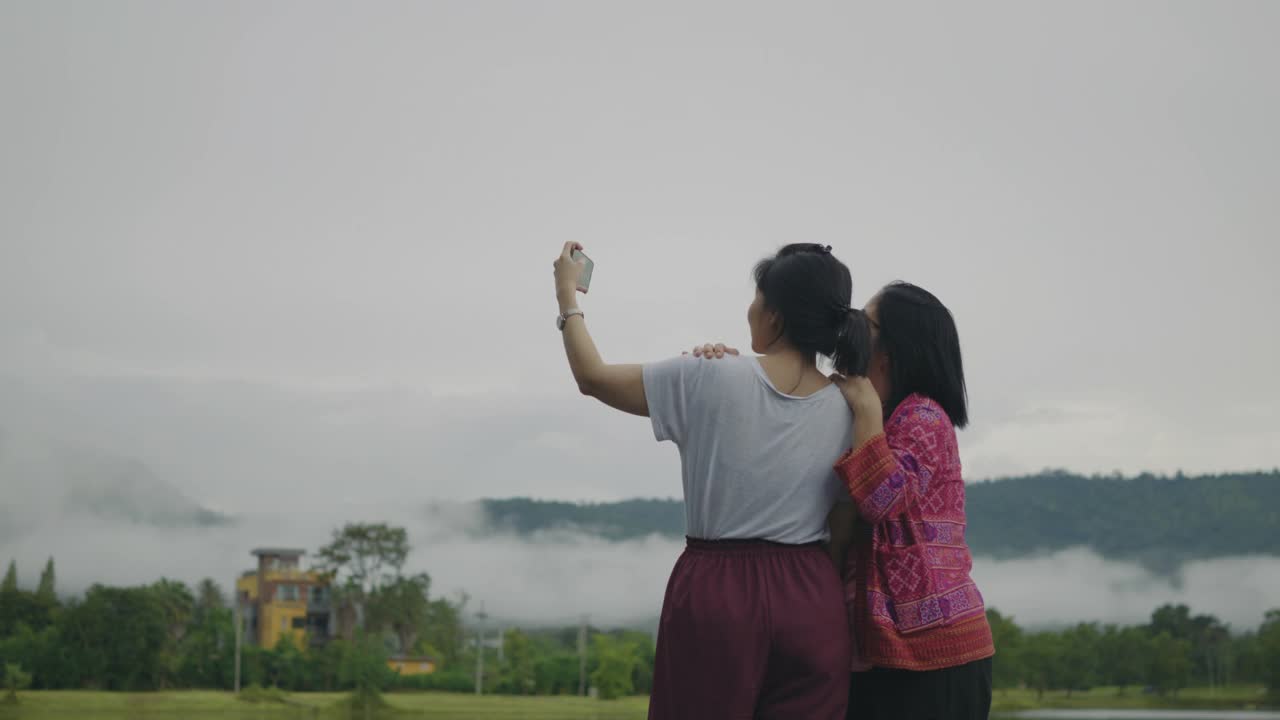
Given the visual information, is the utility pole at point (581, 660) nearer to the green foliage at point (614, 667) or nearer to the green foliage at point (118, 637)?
the green foliage at point (614, 667)

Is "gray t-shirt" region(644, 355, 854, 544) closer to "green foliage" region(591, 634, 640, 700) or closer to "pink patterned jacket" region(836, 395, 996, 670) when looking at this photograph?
"pink patterned jacket" region(836, 395, 996, 670)

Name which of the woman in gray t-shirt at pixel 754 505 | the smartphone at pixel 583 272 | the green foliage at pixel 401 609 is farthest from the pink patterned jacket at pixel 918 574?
the green foliage at pixel 401 609

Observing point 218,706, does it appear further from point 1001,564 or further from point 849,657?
→ point 1001,564

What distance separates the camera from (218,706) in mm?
27734

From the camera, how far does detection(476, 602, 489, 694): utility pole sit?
3048 centimetres

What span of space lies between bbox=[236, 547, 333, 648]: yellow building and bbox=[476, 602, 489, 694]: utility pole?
197 inches

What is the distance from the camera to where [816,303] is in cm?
222

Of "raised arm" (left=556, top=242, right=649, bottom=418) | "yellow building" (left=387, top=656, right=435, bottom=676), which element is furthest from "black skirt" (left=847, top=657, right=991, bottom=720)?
"yellow building" (left=387, top=656, right=435, bottom=676)

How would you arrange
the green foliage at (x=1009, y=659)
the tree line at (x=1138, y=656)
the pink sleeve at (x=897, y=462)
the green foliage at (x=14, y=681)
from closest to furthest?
the pink sleeve at (x=897, y=462) < the green foliage at (x=14, y=681) < the green foliage at (x=1009, y=659) < the tree line at (x=1138, y=656)

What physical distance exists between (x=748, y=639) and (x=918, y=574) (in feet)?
1.47

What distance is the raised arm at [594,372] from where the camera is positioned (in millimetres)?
2146

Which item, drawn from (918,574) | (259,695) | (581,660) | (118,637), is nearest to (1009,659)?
(581,660)

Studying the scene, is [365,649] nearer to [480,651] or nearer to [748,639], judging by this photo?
[480,651]

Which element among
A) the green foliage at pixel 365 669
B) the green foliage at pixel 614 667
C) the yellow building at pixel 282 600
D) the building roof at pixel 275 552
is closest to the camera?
the green foliage at pixel 614 667
